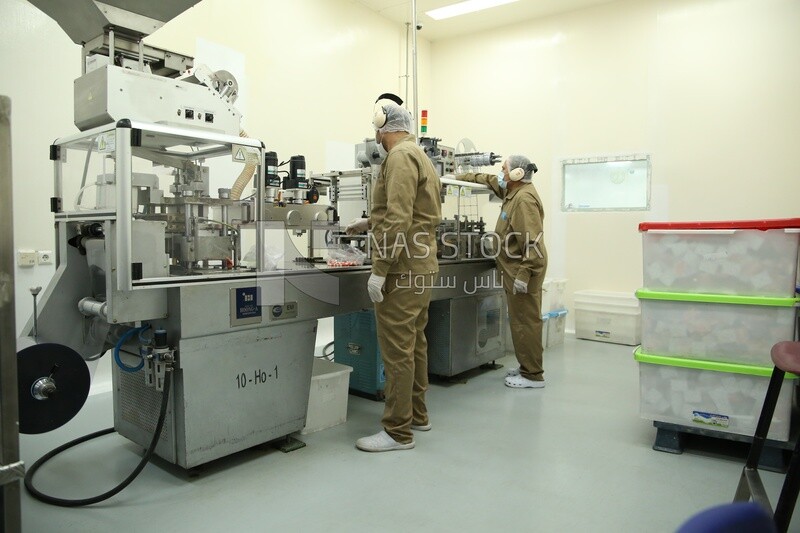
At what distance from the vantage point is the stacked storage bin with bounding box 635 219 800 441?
227 cm

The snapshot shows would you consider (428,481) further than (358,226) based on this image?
No

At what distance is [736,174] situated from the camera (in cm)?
465

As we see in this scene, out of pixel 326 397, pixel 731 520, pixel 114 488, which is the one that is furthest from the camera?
pixel 326 397

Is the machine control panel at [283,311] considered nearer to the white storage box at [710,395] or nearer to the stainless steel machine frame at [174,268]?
the stainless steel machine frame at [174,268]

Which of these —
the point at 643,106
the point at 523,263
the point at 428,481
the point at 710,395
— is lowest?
the point at 428,481

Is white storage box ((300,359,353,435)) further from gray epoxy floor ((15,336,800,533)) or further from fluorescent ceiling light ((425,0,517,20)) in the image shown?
fluorescent ceiling light ((425,0,517,20))

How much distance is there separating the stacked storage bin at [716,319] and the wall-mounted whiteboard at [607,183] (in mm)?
2859

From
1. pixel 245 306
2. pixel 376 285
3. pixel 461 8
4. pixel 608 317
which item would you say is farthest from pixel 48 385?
pixel 461 8

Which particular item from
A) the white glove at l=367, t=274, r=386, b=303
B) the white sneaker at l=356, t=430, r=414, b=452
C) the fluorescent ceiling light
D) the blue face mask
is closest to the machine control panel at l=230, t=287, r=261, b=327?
the white glove at l=367, t=274, r=386, b=303

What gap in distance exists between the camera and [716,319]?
2.40 m

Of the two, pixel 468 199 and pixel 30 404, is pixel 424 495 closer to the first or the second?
pixel 30 404

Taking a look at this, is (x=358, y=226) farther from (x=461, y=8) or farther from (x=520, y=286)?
(x=461, y=8)

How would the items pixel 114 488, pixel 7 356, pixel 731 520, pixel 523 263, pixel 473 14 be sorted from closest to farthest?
pixel 731 520 < pixel 7 356 < pixel 114 488 < pixel 523 263 < pixel 473 14

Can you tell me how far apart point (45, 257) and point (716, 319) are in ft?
11.9
